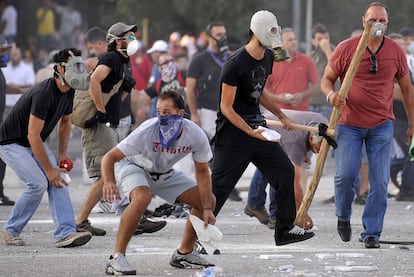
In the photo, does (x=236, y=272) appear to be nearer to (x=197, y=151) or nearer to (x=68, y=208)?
(x=197, y=151)

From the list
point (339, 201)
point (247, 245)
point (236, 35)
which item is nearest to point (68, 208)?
point (247, 245)

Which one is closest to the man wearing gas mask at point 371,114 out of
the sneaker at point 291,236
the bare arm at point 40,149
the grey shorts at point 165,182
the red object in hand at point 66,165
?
the sneaker at point 291,236

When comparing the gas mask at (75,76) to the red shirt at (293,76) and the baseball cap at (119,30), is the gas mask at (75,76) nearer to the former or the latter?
the baseball cap at (119,30)

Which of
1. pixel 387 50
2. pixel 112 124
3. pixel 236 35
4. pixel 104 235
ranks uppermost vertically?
pixel 387 50

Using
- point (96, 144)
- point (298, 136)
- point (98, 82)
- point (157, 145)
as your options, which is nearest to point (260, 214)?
point (298, 136)

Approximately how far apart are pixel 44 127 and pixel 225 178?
1.71 metres

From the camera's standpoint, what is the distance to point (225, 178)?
10797mm

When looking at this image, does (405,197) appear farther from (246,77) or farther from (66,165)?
(246,77)

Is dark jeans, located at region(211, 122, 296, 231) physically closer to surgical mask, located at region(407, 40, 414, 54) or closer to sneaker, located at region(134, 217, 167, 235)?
sneaker, located at region(134, 217, 167, 235)

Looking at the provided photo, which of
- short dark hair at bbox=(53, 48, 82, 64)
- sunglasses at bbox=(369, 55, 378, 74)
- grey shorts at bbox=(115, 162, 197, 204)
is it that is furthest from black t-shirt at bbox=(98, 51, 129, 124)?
grey shorts at bbox=(115, 162, 197, 204)

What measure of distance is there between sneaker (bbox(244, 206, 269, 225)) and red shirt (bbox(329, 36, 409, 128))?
197cm

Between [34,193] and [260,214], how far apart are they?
259cm

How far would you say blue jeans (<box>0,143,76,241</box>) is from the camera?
38.3 ft

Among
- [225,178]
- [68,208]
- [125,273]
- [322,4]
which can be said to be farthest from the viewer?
[322,4]
